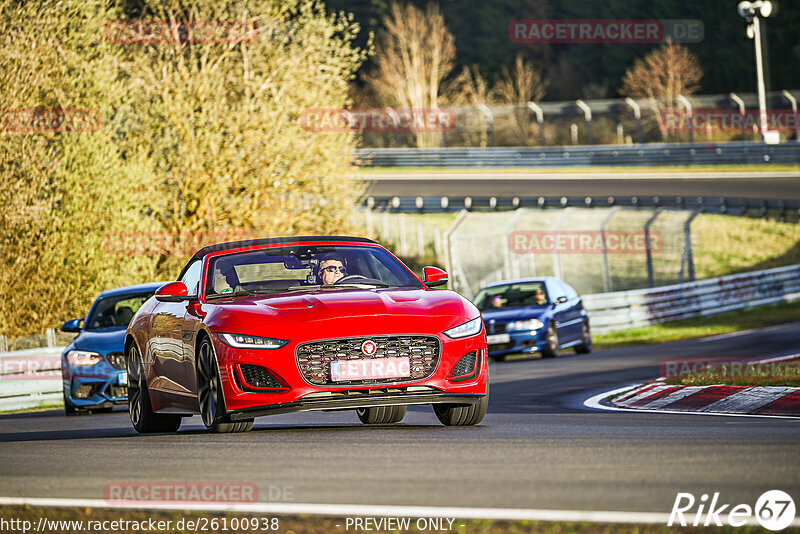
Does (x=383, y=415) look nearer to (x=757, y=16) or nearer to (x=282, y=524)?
(x=282, y=524)

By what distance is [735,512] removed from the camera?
18.2ft

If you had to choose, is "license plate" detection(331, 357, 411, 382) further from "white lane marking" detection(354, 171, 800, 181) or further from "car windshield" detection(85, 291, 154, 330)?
"white lane marking" detection(354, 171, 800, 181)

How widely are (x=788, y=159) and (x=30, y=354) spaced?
126 feet

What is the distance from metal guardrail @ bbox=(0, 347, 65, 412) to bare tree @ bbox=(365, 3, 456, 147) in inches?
2480

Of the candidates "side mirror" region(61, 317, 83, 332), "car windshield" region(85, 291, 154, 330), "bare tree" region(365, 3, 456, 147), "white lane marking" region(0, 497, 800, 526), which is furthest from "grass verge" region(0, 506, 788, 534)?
"bare tree" region(365, 3, 456, 147)

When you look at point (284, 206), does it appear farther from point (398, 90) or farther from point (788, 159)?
point (398, 90)

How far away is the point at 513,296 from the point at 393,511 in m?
19.1

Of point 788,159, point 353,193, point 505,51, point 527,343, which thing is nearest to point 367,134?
point 505,51

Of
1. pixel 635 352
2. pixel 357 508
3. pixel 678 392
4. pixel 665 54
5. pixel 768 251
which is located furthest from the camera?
pixel 665 54

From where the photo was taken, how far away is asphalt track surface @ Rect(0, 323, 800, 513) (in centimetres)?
626

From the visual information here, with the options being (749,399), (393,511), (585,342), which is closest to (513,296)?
(585,342)

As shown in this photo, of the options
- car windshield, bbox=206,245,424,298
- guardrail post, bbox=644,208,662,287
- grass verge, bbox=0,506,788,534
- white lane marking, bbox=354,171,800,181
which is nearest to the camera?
grass verge, bbox=0,506,788,534

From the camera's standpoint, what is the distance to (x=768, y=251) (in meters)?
39.2

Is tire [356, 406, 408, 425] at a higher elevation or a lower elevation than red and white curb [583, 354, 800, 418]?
higher
